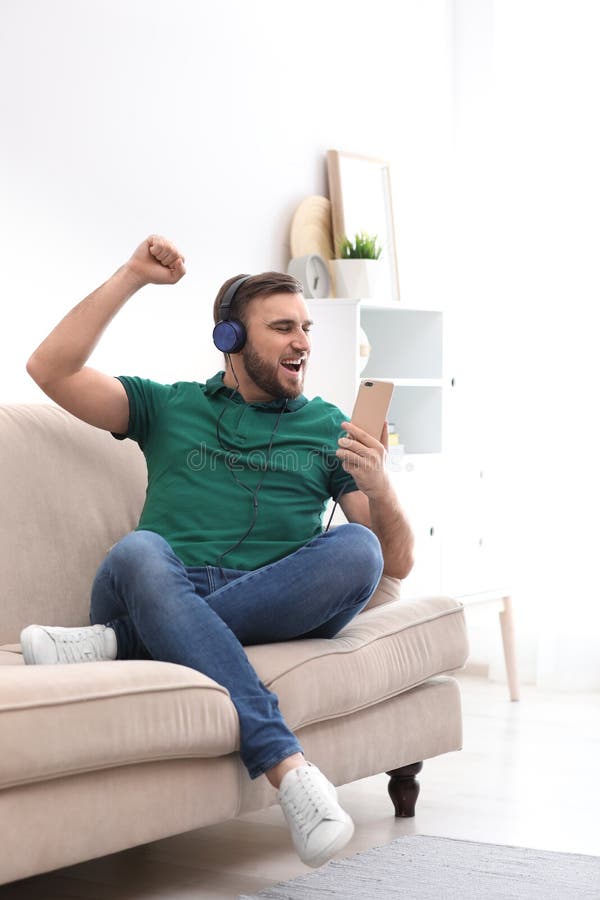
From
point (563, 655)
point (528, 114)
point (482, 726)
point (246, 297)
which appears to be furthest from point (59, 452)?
point (528, 114)

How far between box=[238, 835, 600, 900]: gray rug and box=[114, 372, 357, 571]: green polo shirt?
57 cm

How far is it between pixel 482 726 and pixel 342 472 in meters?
1.35

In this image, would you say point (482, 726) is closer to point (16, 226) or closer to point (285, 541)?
point (285, 541)

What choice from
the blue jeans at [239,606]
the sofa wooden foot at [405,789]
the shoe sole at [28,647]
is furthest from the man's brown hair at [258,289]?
the sofa wooden foot at [405,789]

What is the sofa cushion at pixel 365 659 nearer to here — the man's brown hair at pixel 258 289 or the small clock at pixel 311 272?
the man's brown hair at pixel 258 289

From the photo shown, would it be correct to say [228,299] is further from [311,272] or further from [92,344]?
[311,272]

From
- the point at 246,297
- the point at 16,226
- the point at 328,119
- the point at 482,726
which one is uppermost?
the point at 328,119

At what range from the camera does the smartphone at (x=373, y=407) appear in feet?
7.80

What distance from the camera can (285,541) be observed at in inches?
94.0

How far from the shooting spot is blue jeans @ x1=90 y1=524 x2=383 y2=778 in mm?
2008

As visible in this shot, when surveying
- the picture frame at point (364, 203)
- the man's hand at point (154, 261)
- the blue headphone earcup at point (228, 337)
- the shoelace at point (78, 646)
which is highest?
the picture frame at point (364, 203)

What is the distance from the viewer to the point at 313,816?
191cm

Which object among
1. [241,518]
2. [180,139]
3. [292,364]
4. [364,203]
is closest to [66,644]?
[241,518]

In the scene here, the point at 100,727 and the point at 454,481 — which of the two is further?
the point at 454,481
